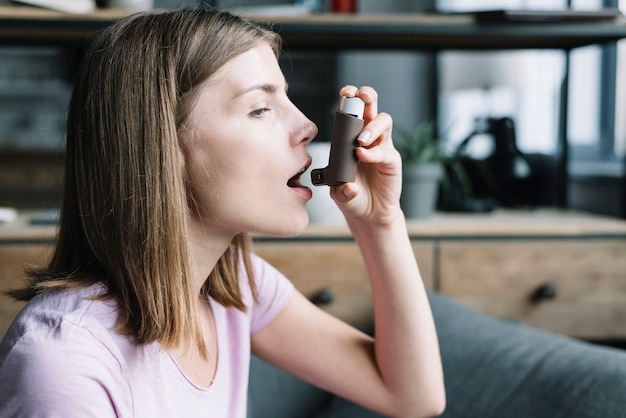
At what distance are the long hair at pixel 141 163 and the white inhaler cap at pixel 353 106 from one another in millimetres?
144

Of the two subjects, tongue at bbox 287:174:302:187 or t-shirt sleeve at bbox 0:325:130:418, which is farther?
tongue at bbox 287:174:302:187

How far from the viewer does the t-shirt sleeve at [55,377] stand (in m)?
0.65

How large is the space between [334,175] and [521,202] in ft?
4.26

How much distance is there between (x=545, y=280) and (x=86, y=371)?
1.14 metres

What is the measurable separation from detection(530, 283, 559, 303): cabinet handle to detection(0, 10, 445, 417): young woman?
747 millimetres

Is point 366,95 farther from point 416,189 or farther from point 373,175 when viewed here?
point 416,189

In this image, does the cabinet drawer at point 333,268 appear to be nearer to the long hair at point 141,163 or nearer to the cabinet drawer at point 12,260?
the cabinet drawer at point 12,260

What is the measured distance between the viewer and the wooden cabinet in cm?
149

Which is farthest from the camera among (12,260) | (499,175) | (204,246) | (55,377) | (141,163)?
(499,175)

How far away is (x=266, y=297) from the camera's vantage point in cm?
106

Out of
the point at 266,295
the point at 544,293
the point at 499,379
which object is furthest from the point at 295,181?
the point at 544,293

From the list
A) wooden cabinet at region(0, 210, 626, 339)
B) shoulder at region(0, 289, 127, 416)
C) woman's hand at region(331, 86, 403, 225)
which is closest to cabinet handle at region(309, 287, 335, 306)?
wooden cabinet at region(0, 210, 626, 339)

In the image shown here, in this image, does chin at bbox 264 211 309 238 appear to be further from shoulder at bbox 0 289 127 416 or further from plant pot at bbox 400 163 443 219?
plant pot at bbox 400 163 443 219

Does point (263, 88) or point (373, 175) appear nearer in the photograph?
point (263, 88)
